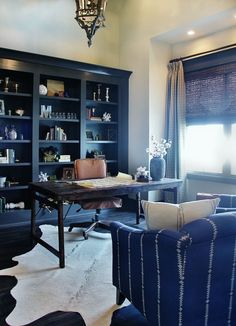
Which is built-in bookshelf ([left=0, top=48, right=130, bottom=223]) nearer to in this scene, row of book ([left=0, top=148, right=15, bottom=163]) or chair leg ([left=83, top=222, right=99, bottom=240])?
row of book ([left=0, top=148, right=15, bottom=163])

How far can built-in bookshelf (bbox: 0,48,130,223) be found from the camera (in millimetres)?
4691

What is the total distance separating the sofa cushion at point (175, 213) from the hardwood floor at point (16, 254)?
887mm

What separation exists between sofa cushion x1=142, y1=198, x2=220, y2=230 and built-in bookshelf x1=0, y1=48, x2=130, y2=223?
10.2 feet

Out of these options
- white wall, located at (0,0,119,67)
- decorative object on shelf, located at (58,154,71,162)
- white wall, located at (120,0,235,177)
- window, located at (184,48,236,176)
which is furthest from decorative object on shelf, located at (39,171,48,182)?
window, located at (184,48,236,176)

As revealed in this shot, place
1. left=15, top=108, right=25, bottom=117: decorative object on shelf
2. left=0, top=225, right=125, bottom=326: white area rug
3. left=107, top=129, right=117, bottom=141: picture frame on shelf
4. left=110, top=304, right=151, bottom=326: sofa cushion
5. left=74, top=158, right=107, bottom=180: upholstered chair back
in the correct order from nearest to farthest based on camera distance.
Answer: left=110, top=304, right=151, bottom=326: sofa cushion → left=0, top=225, right=125, bottom=326: white area rug → left=74, top=158, right=107, bottom=180: upholstered chair back → left=15, top=108, right=25, bottom=117: decorative object on shelf → left=107, top=129, right=117, bottom=141: picture frame on shelf

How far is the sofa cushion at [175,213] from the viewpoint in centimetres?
191

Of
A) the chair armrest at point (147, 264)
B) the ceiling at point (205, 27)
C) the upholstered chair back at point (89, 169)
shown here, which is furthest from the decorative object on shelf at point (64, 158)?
the chair armrest at point (147, 264)

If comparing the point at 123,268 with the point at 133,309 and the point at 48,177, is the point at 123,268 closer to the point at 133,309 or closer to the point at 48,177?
the point at 133,309

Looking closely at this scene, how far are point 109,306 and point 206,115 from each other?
3514 millimetres

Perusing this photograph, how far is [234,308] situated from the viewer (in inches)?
74.0

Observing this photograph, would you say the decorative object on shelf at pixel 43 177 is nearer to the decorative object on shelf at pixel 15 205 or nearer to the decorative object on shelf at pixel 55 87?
the decorative object on shelf at pixel 15 205

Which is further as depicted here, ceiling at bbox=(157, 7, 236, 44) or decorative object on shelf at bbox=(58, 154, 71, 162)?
decorative object on shelf at bbox=(58, 154, 71, 162)

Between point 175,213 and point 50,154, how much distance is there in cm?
355

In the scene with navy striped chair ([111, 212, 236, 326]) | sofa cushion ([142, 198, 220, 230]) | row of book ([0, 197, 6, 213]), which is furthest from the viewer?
row of book ([0, 197, 6, 213])
